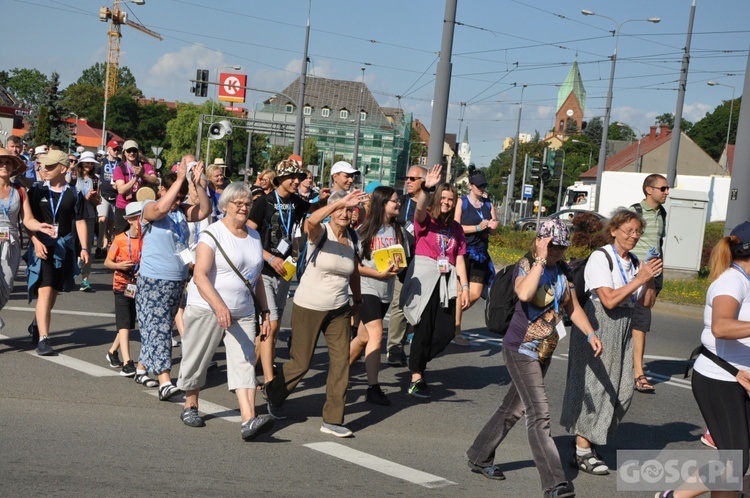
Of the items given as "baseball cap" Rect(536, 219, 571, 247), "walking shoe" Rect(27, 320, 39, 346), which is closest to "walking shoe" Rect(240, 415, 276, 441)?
Result: "baseball cap" Rect(536, 219, 571, 247)

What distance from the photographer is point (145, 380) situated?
8.17 meters

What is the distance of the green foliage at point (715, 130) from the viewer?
10875cm

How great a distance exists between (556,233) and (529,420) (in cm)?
115

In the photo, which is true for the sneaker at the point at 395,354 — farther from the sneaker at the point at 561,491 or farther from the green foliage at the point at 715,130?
the green foliage at the point at 715,130

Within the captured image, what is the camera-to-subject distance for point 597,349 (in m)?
5.87

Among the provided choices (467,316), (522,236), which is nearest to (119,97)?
(522,236)

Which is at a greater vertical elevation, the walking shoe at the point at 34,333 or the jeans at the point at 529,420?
the jeans at the point at 529,420

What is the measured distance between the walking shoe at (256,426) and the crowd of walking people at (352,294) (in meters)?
0.02

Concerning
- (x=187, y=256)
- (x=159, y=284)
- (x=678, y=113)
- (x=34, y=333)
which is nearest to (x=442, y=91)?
(x=34, y=333)

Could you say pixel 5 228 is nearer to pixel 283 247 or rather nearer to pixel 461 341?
pixel 283 247

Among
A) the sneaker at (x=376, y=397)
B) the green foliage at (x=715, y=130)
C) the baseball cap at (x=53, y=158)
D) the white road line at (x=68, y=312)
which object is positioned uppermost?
the green foliage at (x=715, y=130)

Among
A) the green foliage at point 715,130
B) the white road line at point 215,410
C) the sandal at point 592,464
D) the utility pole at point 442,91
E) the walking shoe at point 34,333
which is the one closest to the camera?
the sandal at point 592,464

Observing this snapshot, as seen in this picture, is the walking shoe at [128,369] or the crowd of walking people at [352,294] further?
the walking shoe at [128,369]

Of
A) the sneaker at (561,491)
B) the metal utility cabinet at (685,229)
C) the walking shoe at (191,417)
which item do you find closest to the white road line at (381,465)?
the sneaker at (561,491)
